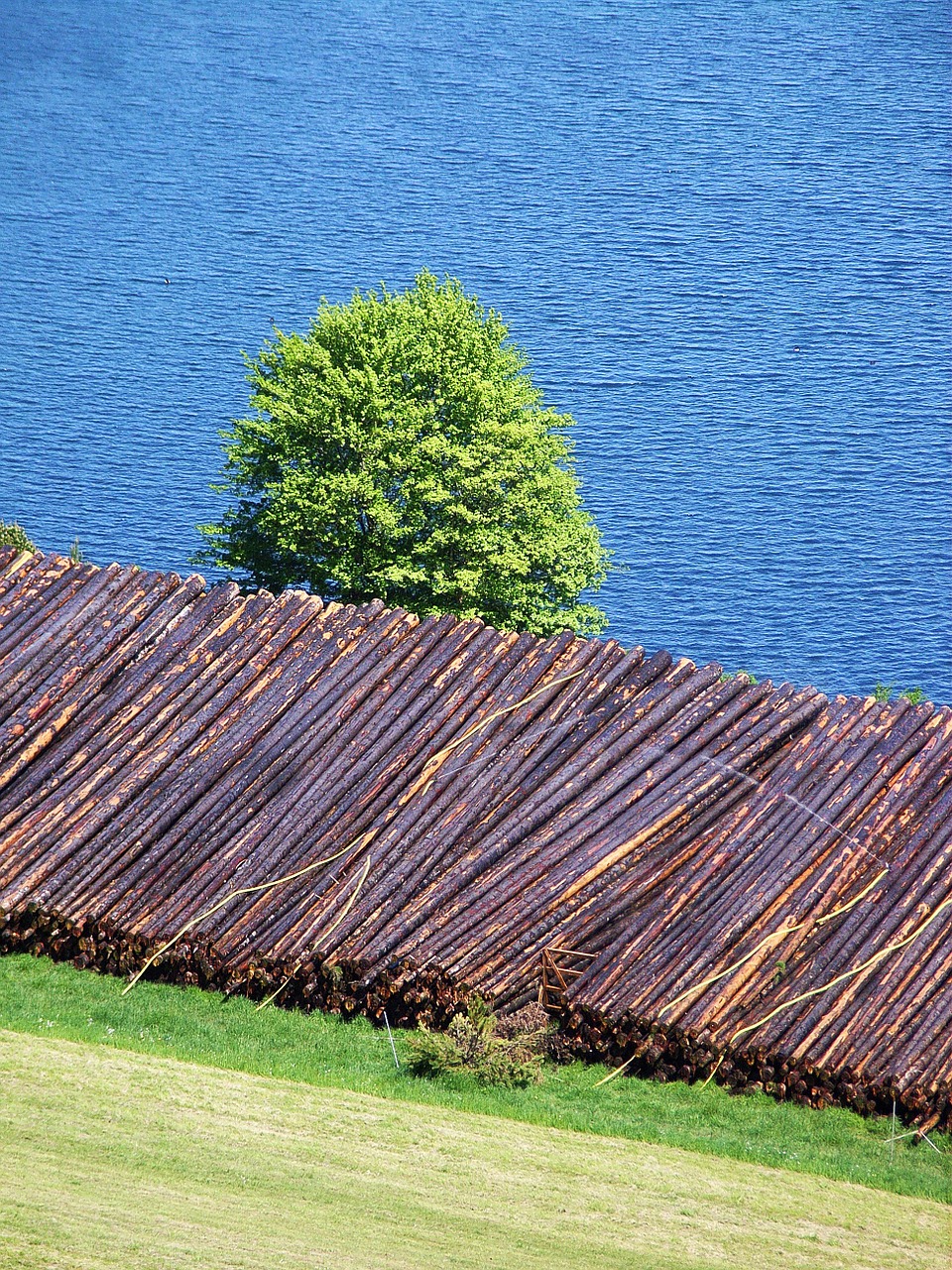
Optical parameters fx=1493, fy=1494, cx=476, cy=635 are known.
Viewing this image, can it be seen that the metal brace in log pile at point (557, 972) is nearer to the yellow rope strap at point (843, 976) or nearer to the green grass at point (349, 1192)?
the yellow rope strap at point (843, 976)

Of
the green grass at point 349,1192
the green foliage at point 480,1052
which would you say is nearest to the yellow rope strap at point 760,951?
the green foliage at point 480,1052

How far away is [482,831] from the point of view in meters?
19.1

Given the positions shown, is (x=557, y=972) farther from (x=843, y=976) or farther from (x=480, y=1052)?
(x=843, y=976)

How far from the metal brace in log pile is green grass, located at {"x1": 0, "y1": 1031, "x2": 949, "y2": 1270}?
2.06 m

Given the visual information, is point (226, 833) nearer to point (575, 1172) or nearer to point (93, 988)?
point (93, 988)

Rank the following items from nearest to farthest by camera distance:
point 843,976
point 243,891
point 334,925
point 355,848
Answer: point 843,976 < point 334,925 < point 243,891 < point 355,848

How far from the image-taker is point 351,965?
58.0 feet

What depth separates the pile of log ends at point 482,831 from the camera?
56.2 feet

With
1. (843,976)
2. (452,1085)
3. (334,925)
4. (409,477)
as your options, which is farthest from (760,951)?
(409,477)

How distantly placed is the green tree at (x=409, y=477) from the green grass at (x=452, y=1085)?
47.2ft

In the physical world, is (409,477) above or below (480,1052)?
above

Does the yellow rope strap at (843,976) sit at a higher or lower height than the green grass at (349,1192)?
higher

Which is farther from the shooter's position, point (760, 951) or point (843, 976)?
point (760, 951)

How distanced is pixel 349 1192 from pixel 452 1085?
3.20m
